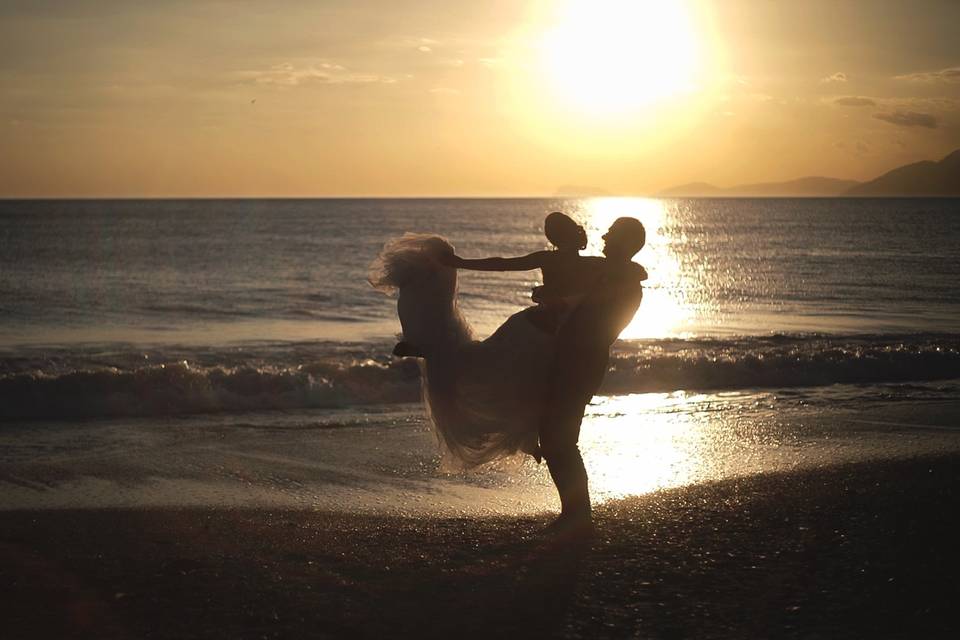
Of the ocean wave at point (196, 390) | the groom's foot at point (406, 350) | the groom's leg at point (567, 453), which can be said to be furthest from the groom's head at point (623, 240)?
the ocean wave at point (196, 390)

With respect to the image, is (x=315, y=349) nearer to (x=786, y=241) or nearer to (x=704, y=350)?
(x=704, y=350)

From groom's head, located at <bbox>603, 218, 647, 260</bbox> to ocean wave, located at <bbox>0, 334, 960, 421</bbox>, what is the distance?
26.7 ft

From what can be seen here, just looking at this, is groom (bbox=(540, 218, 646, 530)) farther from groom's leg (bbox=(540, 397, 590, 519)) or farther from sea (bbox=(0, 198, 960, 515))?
sea (bbox=(0, 198, 960, 515))

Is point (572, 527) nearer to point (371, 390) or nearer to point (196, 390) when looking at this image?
point (371, 390)

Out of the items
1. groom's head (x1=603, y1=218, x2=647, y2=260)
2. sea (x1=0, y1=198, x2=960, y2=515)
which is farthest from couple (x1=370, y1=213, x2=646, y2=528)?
sea (x1=0, y1=198, x2=960, y2=515)

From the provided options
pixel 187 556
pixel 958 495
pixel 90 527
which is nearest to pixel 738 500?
pixel 958 495

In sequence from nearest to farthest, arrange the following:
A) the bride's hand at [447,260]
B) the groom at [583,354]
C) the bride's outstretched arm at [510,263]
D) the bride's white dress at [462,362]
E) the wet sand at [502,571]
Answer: the wet sand at [502,571], the bride's outstretched arm at [510,263], the groom at [583,354], the bride's white dress at [462,362], the bride's hand at [447,260]

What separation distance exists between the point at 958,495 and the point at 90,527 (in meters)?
6.35

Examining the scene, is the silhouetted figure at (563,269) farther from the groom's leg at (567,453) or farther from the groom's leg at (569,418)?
the groom's leg at (567,453)

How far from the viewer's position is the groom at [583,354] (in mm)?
6383

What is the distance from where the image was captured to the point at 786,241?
2726 inches

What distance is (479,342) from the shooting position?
6.76m

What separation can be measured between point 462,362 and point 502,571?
1.52m

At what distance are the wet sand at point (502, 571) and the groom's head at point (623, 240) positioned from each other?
71.9 inches
